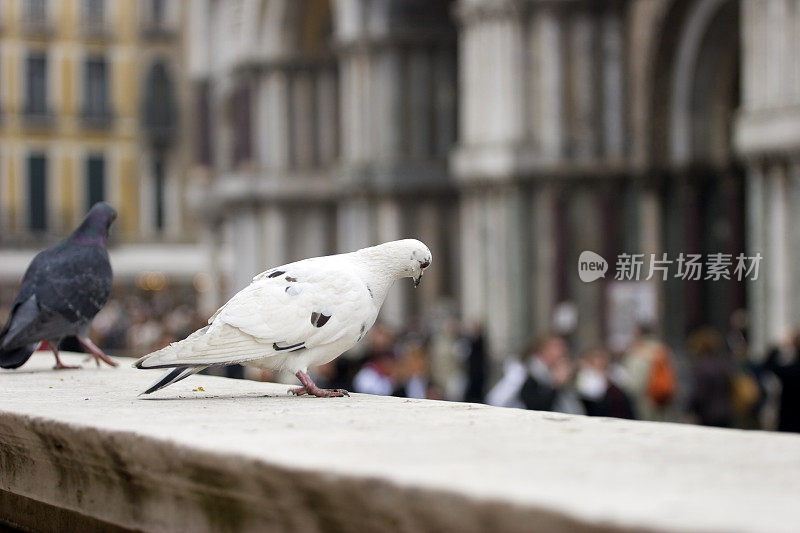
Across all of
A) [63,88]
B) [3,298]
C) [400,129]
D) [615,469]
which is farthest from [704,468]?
[63,88]

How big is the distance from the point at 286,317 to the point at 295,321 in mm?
32

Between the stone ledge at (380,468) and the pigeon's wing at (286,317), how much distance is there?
0.31 m

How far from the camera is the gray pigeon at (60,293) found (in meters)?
6.50

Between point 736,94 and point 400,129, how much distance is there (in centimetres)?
722

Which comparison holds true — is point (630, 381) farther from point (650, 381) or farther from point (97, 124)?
point (97, 124)

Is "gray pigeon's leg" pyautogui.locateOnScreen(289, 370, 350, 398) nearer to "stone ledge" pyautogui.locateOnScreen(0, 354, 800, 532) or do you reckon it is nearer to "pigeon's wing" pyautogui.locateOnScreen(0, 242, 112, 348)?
"stone ledge" pyautogui.locateOnScreen(0, 354, 800, 532)

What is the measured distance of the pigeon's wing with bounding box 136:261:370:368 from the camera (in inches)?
192

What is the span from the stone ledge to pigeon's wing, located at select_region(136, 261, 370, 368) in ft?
1.03

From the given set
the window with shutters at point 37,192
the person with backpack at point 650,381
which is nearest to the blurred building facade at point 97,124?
the window with shutters at point 37,192

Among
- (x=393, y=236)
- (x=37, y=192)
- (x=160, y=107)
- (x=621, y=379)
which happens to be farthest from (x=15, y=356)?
(x=160, y=107)

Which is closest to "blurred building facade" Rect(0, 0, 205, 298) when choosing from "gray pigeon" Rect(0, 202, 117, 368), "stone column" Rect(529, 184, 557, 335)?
"stone column" Rect(529, 184, 557, 335)

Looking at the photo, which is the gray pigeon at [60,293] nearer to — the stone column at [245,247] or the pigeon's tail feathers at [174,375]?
the pigeon's tail feathers at [174,375]

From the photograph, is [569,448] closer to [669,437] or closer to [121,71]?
[669,437]

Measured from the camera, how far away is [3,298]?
47.7 metres
